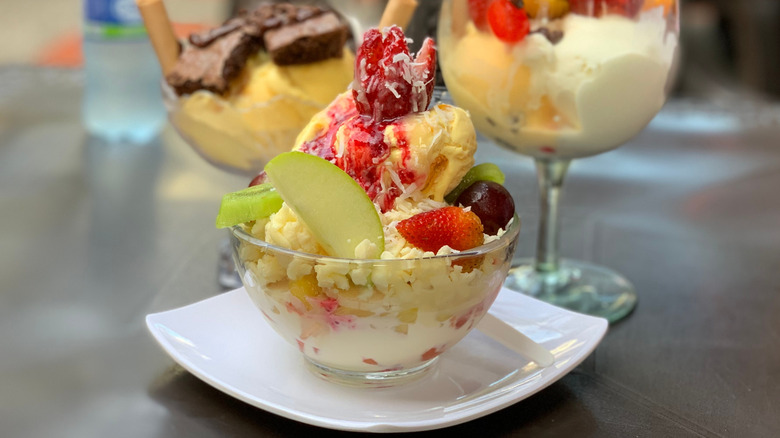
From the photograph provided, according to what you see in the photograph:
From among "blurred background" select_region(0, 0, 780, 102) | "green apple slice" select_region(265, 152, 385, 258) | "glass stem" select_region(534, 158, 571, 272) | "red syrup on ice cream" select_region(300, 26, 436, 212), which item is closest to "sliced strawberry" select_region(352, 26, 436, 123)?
"red syrup on ice cream" select_region(300, 26, 436, 212)

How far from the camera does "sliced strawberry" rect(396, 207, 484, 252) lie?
28.1 inches

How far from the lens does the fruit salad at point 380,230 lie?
70 centimetres

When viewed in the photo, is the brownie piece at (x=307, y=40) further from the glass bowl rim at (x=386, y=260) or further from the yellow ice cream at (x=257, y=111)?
the glass bowl rim at (x=386, y=260)

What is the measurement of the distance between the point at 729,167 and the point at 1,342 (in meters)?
1.25

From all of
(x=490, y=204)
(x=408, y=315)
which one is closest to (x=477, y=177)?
(x=490, y=204)

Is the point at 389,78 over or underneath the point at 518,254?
over

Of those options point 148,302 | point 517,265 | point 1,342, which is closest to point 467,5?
point 517,265

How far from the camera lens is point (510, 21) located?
97cm

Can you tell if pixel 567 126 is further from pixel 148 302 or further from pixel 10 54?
pixel 10 54

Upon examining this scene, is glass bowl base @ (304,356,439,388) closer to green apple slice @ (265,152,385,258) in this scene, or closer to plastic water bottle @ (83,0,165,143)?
green apple slice @ (265,152,385,258)

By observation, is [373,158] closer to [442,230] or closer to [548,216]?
[442,230]

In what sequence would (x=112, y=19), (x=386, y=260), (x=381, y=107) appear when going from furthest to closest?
1. (x=112, y=19)
2. (x=381, y=107)
3. (x=386, y=260)

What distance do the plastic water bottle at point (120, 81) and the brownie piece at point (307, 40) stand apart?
62 cm

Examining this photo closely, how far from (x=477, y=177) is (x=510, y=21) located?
0.24 m
